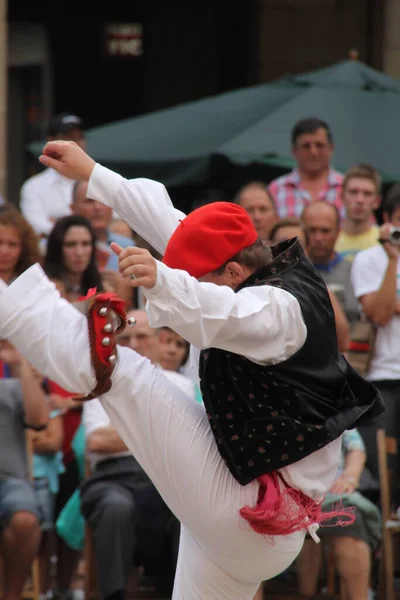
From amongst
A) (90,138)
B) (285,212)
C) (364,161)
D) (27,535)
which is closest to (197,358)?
(27,535)

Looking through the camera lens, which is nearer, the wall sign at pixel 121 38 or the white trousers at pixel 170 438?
the white trousers at pixel 170 438

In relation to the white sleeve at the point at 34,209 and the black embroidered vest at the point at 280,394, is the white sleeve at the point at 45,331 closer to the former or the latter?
the black embroidered vest at the point at 280,394

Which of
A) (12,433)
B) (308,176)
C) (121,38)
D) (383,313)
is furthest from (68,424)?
(121,38)

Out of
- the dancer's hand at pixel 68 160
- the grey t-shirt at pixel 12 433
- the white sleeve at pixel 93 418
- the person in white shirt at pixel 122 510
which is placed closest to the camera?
the dancer's hand at pixel 68 160

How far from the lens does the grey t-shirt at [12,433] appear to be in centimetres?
580

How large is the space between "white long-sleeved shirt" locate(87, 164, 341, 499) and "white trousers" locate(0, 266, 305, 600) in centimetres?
22

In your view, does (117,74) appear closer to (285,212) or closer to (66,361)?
(285,212)

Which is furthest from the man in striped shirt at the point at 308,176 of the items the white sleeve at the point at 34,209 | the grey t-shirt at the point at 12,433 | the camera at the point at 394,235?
the grey t-shirt at the point at 12,433

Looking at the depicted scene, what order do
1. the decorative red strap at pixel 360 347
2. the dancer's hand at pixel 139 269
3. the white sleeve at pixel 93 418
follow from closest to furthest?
the dancer's hand at pixel 139 269, the white sleeve at pixel 93 418, the decorative red strap at pixel 360 347

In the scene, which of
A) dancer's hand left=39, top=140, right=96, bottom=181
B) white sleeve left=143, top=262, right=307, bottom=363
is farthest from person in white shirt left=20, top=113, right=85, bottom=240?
white sleeve left=143, top=262, right=307, bottom=363

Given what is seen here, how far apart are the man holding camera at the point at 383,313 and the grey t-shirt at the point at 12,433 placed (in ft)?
5.81

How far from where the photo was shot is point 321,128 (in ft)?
25.0

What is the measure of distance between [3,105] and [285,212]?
230 centimetres

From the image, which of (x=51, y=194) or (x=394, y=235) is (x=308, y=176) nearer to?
(x=394, y=235)
